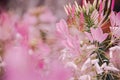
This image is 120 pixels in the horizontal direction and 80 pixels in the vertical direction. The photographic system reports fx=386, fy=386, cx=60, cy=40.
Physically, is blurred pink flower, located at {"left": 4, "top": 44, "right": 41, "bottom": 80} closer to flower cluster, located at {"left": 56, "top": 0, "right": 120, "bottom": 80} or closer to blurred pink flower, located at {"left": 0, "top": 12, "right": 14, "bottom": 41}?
flower cluster, located at {"left": 56, "top": 0, "right": 120, "bottom": 80}

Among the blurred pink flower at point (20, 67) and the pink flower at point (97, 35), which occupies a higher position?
the pink flower at point (97, 35)

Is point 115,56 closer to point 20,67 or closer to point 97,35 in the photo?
point 97,35

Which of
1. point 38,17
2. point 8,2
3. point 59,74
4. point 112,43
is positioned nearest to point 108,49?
point 112,43

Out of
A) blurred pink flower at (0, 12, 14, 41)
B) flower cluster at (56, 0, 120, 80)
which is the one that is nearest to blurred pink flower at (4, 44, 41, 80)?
flower cluster at (56, 0, 120, 80)

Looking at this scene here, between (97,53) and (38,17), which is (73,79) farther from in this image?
(38,17)

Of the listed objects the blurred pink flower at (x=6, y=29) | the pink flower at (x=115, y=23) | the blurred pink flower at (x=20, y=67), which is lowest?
the blurred pink flower at (x=20, y=67)

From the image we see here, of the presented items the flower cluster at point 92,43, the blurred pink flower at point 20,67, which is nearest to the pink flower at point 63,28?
the flower cluster at point 92,43

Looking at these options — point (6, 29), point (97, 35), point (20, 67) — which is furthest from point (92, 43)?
point (6, 29)

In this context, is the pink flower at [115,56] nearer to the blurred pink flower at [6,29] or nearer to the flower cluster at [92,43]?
the flower cluster at [92,43]
